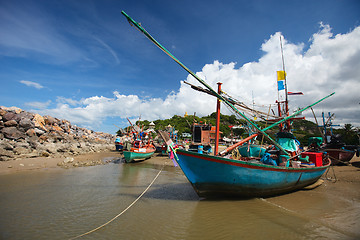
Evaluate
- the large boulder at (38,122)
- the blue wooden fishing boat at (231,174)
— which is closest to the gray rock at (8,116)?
the large boulder at (38,122)

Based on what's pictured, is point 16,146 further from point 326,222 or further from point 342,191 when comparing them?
point 342,191

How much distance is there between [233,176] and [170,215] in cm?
338

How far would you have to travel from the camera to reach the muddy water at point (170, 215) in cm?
556

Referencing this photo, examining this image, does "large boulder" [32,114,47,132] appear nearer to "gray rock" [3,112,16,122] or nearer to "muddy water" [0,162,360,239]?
"gray rock" [3,112,16,122]

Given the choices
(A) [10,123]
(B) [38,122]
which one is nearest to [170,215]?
(A) [10,123]

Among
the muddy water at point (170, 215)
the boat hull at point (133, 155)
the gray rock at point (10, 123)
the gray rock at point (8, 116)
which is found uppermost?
the gray rock at point (8, 116)

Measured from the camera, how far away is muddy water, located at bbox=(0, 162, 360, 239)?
18.2 feet

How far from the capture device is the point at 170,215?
23.3 feet

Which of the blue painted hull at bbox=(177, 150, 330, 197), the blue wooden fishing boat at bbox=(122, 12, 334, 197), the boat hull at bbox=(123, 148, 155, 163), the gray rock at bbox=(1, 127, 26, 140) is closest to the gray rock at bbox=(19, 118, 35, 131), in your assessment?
the gray rock at bbox=(1, 127, 26, 140)

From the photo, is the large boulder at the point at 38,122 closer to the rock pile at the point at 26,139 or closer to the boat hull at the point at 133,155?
the rock pile at the point at 26,139

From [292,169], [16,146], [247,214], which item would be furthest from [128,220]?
[16,146]

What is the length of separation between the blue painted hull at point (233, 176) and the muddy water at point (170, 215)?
25.1 inches

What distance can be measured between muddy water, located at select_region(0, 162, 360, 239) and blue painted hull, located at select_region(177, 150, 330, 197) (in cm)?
64

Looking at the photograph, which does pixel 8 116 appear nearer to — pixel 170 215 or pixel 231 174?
pixel 170 215
